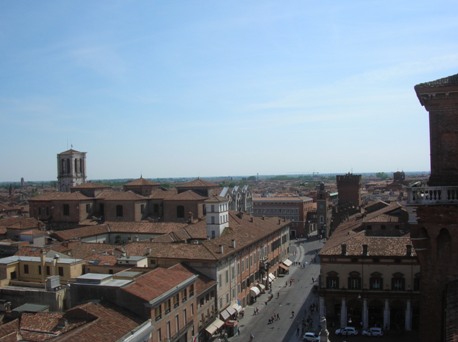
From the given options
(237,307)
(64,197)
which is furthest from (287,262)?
(64,197)

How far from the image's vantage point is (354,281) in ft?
127

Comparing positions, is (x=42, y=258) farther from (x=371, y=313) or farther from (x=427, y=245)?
(x=427, y=245)

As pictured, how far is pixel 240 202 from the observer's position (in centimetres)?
8544

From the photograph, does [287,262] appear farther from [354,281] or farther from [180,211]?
[354,281]

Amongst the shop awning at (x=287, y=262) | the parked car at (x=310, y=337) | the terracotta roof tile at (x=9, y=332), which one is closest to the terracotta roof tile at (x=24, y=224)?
the shop awning at (x=287, y=262)

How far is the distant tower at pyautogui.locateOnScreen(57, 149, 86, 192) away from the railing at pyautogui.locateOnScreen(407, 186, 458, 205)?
70.8m

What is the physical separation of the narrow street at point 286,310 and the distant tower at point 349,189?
19517mm

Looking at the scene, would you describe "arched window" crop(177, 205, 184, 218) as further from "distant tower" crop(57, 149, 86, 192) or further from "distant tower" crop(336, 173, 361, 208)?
"distant tower" crop(336, 173, 361, 208)

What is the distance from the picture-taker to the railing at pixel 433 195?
14616 millimetres

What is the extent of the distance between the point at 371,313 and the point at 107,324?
22232 mm

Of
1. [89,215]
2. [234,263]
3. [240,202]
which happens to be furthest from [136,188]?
[234,263]

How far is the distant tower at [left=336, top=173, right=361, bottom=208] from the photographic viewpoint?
7900 centimetres

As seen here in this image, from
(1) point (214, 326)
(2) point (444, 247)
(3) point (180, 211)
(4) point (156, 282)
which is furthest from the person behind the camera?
(3) point (180, 211)

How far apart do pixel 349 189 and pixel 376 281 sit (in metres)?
42.5
